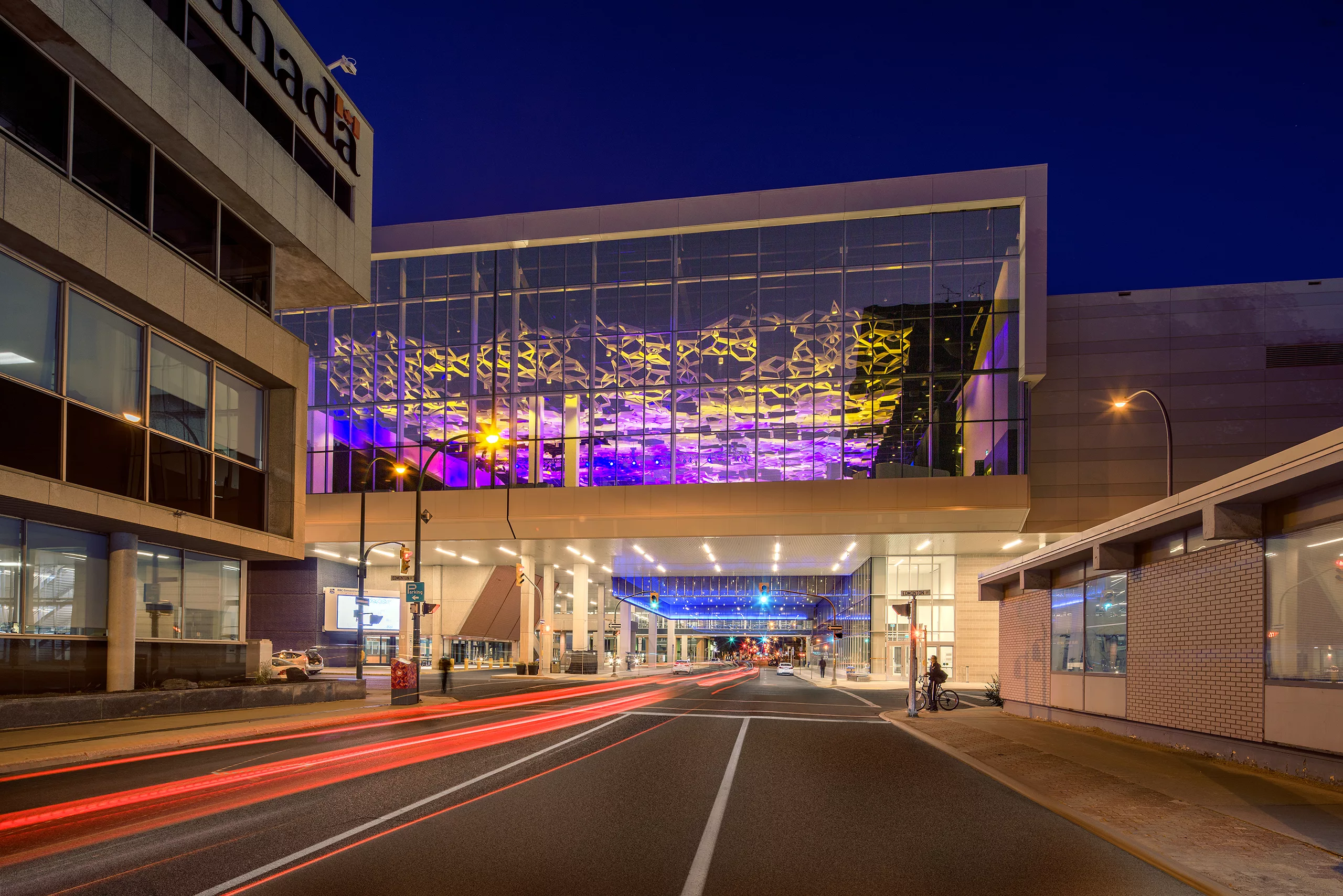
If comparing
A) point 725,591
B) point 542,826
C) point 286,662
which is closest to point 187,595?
point 542,826

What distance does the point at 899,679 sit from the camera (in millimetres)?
64125

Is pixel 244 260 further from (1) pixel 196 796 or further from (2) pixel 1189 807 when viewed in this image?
(2) pixel 1189 807

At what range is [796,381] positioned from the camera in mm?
52781

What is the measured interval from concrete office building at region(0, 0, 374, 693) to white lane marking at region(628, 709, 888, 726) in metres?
11.5

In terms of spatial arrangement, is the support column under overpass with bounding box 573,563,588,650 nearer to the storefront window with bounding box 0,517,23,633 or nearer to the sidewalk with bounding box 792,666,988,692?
the sidewalk with bounding box 792,666,988,692

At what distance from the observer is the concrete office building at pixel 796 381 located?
162 feet

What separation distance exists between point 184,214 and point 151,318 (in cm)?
275

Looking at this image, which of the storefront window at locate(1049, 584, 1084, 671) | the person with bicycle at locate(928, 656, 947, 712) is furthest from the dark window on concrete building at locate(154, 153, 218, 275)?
the person with bicycle at locate(928, 656, 947, 712)

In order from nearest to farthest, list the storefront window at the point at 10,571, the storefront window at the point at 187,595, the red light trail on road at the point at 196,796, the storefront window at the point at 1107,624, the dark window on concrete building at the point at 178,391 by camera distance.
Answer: the red light trail on road at the point at 196,796
the storefront window at the point at 10,571
the storefront window at the point at 1107,624
the dark window on concrete building at the point at 178,391
the storefront window at the point at 187,595

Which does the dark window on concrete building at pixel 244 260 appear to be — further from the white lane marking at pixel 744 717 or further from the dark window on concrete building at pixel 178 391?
the white lane marking at pixel 744 717

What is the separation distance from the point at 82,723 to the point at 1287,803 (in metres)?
19.8

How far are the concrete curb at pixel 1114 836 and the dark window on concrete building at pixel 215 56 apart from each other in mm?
21971

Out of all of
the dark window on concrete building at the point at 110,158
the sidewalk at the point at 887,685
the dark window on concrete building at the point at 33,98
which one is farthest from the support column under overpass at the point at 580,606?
the dark window on concrete building at the point at 33,98

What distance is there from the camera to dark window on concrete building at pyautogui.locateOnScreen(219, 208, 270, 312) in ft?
82.7
